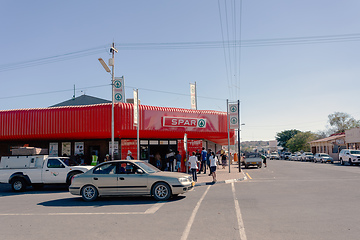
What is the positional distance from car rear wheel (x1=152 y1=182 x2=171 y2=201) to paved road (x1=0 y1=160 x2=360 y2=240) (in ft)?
0.78

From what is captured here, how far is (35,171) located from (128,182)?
7.20 meters

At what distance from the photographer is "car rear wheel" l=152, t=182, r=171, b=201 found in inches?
438

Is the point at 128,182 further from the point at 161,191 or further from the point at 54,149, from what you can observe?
the point at 54,149

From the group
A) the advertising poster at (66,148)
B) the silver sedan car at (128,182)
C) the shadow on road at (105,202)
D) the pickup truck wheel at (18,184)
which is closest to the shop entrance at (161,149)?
the advertising poster at (66,148)

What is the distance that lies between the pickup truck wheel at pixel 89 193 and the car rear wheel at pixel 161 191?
225 centimetres

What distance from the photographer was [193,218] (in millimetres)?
7992

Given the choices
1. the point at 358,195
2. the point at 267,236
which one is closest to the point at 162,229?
the point at 267,236

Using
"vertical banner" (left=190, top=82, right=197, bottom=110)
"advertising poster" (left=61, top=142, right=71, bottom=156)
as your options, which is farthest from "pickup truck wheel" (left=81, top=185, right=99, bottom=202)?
"vertical banner" (left=190, top=82, right=197, bottom=110)

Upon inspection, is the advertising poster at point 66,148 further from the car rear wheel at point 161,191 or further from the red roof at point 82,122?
the car rear wheel at point 161,191

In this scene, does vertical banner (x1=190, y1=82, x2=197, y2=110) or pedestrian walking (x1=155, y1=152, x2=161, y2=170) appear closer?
pedestrian walking (x1=155, y1=152, x2=161, y2=170)

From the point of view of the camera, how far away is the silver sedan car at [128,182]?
11.2 meters

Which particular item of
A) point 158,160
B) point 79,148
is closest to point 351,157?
point 158,160

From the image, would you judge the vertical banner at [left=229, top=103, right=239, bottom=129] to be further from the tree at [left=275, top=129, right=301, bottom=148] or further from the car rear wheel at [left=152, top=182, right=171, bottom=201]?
the tree at [left=275, top=129, right=301, bottom=148]

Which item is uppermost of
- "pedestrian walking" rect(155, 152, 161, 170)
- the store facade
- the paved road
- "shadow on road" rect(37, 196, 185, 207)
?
the store facade
